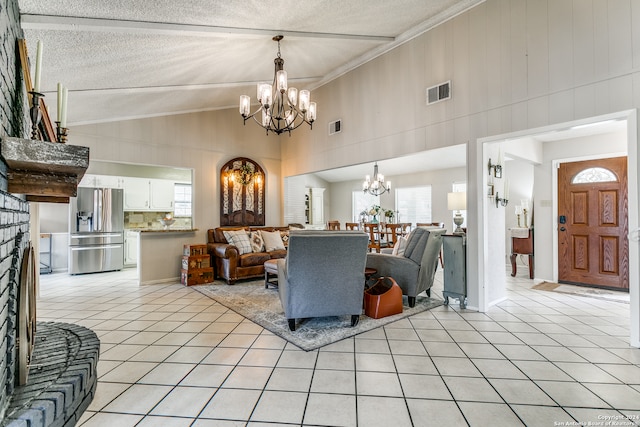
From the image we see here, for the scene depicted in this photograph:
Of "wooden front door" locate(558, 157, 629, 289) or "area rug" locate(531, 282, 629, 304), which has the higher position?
"wooden front door" locate(558, 157, 629, 289)

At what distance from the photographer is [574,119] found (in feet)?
9.60

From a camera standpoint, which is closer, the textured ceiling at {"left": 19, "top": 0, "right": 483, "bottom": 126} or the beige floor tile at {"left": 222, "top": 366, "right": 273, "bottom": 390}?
the beige floor tile at {"left": 222, "top": 366, "right": 273, "bottom": 390}

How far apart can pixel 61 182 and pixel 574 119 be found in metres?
4.08

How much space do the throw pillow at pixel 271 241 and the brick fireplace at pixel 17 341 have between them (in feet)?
12.8

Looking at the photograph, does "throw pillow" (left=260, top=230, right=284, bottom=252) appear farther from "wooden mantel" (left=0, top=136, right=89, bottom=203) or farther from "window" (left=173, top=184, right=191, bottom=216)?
"wooden mantel" (left=0, top=136, right=89, bottom=203)

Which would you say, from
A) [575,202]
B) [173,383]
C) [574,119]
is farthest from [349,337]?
[575,202]

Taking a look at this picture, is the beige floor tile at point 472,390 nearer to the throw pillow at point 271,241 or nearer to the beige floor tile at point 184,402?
the beige floor tile at point 184,402

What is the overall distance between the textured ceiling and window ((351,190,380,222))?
471 centimetres

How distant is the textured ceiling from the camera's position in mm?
2385

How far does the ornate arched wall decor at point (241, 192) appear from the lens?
620 centimetres

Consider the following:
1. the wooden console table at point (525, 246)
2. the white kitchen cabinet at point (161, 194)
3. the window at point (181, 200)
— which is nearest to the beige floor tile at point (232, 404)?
the wooden console table at point (525, 246)

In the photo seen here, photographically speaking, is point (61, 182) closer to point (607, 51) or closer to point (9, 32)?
point (9, 32)

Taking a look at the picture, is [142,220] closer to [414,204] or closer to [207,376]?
[207,376]

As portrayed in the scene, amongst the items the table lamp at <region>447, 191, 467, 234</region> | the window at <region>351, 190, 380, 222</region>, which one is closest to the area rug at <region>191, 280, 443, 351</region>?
the table lamp at <region>447, 191, 467, 234</region>
